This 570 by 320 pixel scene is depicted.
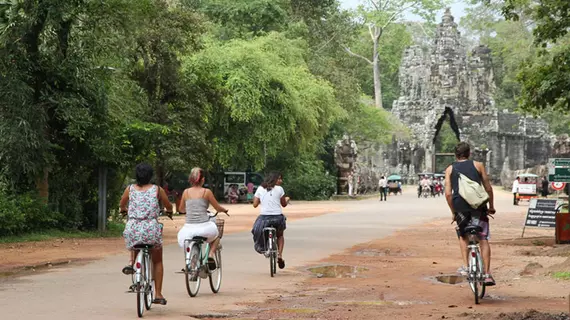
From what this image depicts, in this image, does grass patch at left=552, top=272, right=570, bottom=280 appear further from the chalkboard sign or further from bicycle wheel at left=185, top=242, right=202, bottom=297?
the chalkboard sign

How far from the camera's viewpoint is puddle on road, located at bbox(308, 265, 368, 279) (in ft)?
53.1

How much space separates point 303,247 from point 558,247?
529cm

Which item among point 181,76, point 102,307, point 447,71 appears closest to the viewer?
point 102,307

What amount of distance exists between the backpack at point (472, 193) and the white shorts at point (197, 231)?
3040 millimetres

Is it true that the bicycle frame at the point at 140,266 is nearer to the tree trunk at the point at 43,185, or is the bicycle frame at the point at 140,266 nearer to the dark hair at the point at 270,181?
the dark hair at the point at 270,181

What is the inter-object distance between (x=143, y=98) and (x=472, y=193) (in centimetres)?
2027

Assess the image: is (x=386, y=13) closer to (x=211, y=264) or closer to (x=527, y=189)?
(x=527, y=189)

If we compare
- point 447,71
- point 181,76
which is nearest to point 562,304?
point 181,76

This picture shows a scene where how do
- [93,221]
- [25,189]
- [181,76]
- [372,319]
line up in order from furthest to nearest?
[181,76] → [93,221] → [25,189] → [372,319]

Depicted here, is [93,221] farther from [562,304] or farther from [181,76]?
[562,304]

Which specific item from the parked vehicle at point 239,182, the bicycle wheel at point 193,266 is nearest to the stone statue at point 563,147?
the parked vehicle at point 239,182

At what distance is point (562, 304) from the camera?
A: 11914 millimetres

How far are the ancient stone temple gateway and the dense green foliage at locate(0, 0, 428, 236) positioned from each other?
2671cm

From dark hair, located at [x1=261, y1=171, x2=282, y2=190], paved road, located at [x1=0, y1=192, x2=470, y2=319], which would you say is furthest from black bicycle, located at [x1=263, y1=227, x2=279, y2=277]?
dark hair, located at [x1=261, y1=171, x2=282, y2=190]
